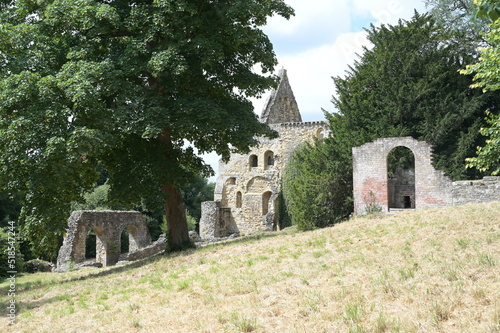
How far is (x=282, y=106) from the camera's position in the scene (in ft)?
134

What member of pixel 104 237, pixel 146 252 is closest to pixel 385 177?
pixel 146 252

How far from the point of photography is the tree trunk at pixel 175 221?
14742mm

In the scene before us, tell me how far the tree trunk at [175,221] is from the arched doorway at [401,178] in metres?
11.1

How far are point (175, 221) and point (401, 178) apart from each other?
12.3 m

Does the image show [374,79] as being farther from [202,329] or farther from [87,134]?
[202,329]

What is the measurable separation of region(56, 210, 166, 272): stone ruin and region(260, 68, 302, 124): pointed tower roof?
15.6 metres

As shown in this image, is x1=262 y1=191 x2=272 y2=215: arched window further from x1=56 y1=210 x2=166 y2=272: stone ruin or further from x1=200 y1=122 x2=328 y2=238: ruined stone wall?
x1=56 y1=210 x2=166 y2=272: stone ruin

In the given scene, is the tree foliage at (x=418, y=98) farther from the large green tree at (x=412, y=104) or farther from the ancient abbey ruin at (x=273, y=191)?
the ancient abbey ruin at (x=273, y=191)

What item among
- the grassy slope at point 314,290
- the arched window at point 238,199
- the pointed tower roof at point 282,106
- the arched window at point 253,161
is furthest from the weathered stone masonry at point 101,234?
the pointed tower roof at point 282,106

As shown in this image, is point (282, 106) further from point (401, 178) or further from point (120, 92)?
point (120, 92)

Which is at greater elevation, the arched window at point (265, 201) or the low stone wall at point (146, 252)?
the arched window at point (265, 201)

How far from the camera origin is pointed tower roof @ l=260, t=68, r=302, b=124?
3959 cm

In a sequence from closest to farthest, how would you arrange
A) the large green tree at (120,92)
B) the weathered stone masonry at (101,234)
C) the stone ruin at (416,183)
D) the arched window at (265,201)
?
the large green tree at (120,92)
the stone ruin at (416,183)
the weathered stone masonry at (101,234)
the arched window at (265,201)

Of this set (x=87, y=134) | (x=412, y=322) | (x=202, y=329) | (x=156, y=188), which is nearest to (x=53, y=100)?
(x=87, y=134)
